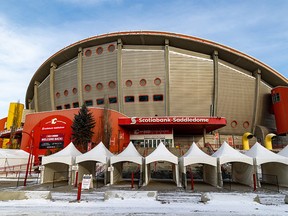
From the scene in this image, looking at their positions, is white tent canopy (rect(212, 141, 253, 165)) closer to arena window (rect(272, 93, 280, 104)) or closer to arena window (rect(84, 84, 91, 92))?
arena window (rect(84, 84, 91, 92))

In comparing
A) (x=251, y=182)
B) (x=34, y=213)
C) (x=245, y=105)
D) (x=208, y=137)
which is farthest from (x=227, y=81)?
(x=34, y=213)

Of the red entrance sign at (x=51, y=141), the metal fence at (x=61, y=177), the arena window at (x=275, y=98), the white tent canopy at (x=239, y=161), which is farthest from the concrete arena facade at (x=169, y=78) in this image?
the white tent canopy at (x=239, y=161)

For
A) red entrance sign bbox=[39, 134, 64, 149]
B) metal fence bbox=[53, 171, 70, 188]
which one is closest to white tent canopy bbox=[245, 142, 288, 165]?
metal fence bbox=[53, 171, 70, 188]

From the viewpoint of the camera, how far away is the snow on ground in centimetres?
857

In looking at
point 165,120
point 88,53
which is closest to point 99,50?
point 88,53

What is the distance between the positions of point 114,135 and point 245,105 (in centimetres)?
2980

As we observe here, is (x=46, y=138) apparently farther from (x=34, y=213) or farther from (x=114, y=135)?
(x=34, y=213)

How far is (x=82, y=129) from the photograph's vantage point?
34562 millimetres

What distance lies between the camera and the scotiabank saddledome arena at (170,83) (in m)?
45.9

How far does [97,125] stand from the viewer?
37688 millimetres

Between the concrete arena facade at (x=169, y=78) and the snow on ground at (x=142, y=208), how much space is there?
3511 centimetres

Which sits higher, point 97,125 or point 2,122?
point 2,122

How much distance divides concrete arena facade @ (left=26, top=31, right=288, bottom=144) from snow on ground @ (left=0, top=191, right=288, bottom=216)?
115ft

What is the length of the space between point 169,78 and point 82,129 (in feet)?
67.5
